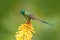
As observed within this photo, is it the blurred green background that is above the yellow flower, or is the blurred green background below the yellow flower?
below

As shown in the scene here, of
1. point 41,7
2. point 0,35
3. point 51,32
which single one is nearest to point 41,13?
point 41,7

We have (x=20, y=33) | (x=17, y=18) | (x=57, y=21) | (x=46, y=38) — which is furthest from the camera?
(x=17, y=18)

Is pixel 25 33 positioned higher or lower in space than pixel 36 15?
higher

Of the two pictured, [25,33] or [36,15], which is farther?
[36,15]

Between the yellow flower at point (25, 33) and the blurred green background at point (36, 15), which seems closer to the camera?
the yellow flower at point (25, 33)

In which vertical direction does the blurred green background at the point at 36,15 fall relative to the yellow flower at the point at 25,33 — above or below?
below

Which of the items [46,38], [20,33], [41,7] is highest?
[20,33]

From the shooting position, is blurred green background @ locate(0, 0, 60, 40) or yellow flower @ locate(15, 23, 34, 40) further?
blurred green background @ locate(0, 0, 60, 40)

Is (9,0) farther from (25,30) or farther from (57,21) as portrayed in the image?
(25,30)
